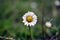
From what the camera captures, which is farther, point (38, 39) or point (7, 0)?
point (7, 0)

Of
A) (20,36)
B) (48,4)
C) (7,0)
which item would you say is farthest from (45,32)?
(48,4)

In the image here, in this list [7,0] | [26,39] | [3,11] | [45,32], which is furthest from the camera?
[7,0]

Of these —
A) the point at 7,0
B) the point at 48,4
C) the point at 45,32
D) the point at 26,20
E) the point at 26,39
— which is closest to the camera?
the point at 26,20

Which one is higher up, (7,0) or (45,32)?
(7,0)

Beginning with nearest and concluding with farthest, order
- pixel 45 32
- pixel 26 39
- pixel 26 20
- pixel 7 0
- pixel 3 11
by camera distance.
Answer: pixel 26 20 < pixel 26 39 < pixel 45 32 < pixel 3 11 < pixel 7 0

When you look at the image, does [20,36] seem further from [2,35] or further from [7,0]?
[7,0]

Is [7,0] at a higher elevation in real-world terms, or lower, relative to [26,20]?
higher

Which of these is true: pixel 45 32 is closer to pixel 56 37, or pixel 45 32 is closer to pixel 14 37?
pixel 56 37

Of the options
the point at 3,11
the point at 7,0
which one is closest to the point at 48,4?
the point at 7,0

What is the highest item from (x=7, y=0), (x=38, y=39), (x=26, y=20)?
(x=7, y=0)
